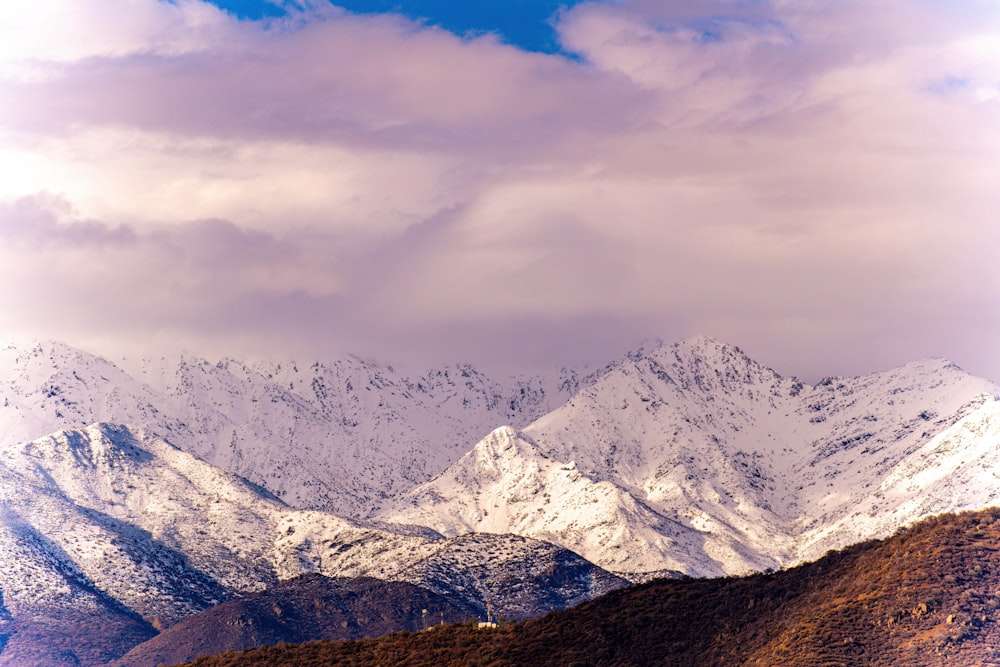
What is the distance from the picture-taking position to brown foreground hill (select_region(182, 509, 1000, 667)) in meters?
148

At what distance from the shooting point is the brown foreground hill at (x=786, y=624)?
148250 millimetres

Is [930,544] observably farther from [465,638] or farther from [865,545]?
[465,638]

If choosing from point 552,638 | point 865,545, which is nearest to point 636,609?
point 552,638

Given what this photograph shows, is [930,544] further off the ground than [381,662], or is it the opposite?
[930,544]

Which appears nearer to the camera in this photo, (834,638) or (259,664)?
(834,638)

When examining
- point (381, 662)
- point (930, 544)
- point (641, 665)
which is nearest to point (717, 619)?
point (641, 665)

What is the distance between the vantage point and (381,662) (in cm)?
17438

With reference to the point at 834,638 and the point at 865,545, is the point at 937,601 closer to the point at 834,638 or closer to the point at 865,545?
the point at 834,638

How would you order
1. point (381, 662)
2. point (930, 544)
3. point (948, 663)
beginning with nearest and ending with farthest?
point (948, 663) < point (930, 544) < point (381, 662)

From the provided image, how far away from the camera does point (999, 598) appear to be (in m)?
152

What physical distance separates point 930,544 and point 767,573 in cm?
2396

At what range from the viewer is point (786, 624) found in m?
159

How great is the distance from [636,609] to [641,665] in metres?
13.7

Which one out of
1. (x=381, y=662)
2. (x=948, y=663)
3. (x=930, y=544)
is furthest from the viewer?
(x=381, y=662)
